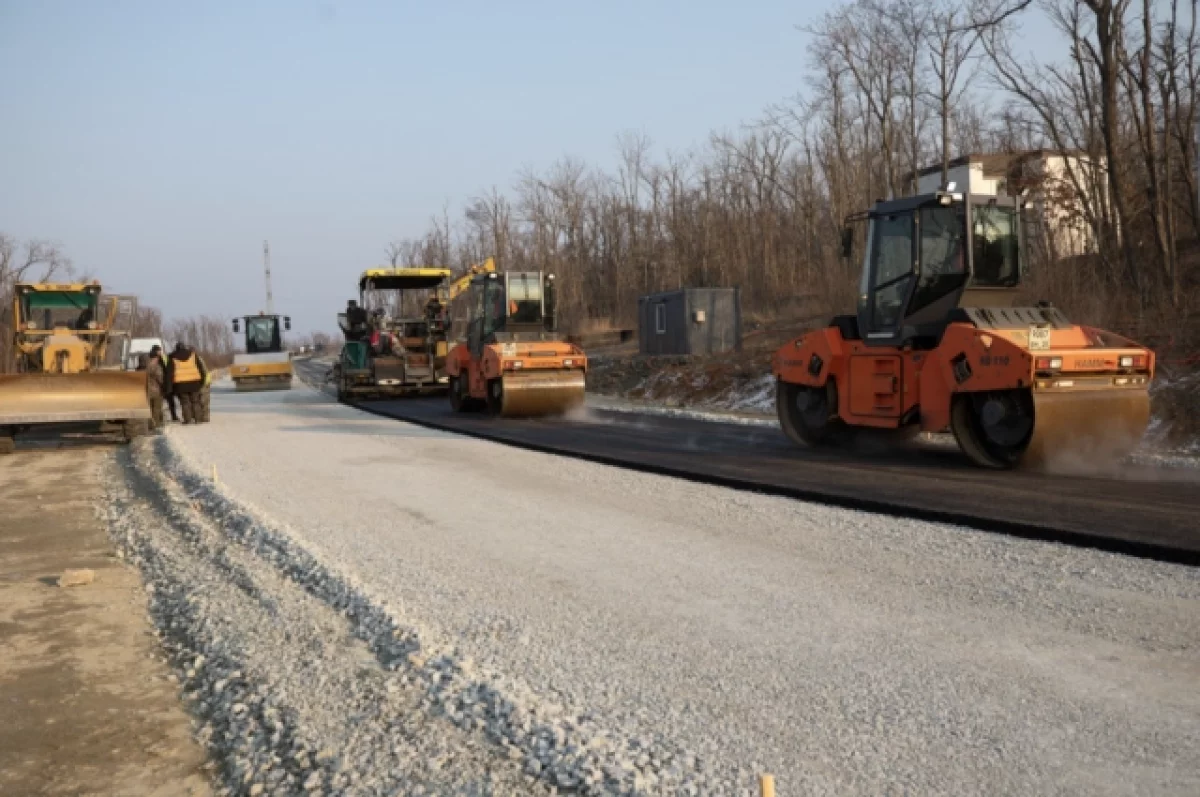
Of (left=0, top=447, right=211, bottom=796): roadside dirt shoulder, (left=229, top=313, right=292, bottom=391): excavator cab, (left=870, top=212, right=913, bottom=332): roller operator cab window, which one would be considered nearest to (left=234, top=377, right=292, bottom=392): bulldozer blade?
(left=229, top=313, right=292, bottom=391): excavator cab

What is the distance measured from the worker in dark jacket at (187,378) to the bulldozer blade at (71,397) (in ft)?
9.54

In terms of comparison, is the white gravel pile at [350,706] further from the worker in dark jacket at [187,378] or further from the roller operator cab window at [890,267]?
the worker in dark jacket at [187,378]

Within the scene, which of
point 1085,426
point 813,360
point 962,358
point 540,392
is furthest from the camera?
point 540,392

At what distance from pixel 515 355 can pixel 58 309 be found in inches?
320

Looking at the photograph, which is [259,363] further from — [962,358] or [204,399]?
[962,358]

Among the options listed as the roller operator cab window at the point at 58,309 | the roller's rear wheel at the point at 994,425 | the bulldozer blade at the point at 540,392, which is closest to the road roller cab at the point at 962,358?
the roller's rear wheel at the point at 994,425

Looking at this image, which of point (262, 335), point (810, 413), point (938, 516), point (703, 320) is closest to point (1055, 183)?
point (703, 320)

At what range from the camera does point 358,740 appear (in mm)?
3980

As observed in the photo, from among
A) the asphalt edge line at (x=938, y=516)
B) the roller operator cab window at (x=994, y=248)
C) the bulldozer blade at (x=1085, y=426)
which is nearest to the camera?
the asphalt edge line at (x=938, y=516)

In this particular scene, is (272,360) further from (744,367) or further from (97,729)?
(97,729)

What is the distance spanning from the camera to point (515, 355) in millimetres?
17797

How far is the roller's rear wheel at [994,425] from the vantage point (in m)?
9.80

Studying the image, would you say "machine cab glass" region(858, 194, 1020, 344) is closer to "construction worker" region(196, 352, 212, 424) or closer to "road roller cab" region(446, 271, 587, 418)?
"road roller cab" region(446, 271, 587, 418)

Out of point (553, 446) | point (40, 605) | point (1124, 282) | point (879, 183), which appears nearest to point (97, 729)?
point (40, 605)
